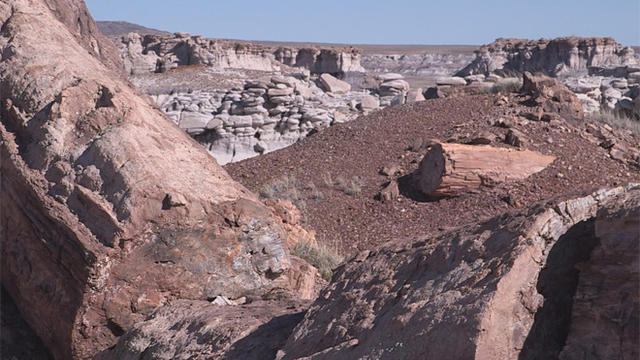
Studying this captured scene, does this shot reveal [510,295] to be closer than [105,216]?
Yes

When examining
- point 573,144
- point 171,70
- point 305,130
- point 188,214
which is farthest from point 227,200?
point 171,70

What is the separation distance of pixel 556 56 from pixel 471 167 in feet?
120

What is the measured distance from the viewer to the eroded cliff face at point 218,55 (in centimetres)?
3768

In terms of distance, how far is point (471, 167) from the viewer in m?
9.95

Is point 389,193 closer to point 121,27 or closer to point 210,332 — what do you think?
point 210,332

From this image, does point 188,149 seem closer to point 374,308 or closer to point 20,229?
point 20,229

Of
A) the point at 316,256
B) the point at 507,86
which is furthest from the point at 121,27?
the point at 316,256

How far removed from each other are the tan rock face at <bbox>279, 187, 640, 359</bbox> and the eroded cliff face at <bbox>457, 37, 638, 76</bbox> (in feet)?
121

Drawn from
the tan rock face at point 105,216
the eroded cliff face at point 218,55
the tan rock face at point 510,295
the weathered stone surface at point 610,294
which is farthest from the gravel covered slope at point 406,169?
the eroded cliff face at point 218,55

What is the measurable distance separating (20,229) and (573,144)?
8034 millimetres

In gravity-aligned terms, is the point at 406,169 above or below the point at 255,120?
above

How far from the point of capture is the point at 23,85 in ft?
18.7

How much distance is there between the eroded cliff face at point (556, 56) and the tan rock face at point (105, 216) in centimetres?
3543

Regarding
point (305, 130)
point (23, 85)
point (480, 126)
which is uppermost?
point (23, 85)
